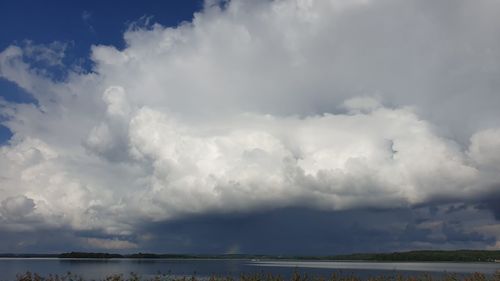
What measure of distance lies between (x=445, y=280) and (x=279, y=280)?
1605cm

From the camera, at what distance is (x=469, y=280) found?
3756 centimetres

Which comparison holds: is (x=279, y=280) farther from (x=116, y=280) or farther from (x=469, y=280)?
(x=469, y=280)

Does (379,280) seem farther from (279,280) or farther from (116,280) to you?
(116,280)

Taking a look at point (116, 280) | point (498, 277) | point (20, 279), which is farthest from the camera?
point (498, 277)

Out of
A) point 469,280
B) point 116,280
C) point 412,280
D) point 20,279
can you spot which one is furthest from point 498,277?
point 20,279

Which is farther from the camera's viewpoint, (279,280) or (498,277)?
(498,277)

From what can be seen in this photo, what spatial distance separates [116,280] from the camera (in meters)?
33.9

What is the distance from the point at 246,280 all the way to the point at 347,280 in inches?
333

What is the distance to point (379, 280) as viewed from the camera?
1471 inches

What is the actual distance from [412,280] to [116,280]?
22647 millimetres

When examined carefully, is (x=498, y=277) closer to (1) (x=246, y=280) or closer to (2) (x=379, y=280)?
(2) (x=379, y=280)

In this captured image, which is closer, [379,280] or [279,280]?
[279,280]

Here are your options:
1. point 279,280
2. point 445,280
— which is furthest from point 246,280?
point 445,280

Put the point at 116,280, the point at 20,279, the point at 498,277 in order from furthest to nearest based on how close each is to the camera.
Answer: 1. the point at 498,277
2. the point at 20,279
3. the point at 116,280
